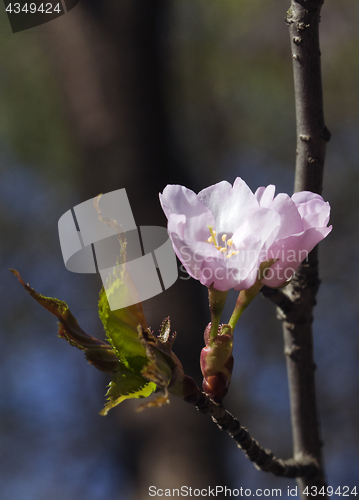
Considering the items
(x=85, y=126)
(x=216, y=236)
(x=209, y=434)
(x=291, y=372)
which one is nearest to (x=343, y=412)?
(x=209, y=434)

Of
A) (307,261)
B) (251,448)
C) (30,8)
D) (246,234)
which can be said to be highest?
(30,8)

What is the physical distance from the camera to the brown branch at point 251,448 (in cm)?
27

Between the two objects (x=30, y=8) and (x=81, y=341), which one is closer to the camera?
(x=81, y=341)

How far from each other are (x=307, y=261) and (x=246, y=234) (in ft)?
0.72

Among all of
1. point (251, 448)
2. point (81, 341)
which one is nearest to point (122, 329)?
point (81, 341)

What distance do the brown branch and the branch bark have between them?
1 centimetres

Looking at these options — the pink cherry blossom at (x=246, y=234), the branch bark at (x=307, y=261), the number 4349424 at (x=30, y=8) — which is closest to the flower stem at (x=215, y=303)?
the pink cherry blossom at (x=246, y=234)

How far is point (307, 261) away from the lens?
43cm

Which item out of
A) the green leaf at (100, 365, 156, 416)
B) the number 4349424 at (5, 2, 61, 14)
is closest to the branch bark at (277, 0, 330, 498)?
the green leaf at (100, 365, 156, 416)

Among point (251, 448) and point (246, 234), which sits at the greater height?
point (246, 234)

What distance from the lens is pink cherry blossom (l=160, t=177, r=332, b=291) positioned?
0.74 feet

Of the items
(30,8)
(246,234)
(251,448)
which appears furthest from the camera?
(30,8)

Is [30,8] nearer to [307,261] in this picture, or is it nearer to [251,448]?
[307,261]

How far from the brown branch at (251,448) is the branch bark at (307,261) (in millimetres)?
14
